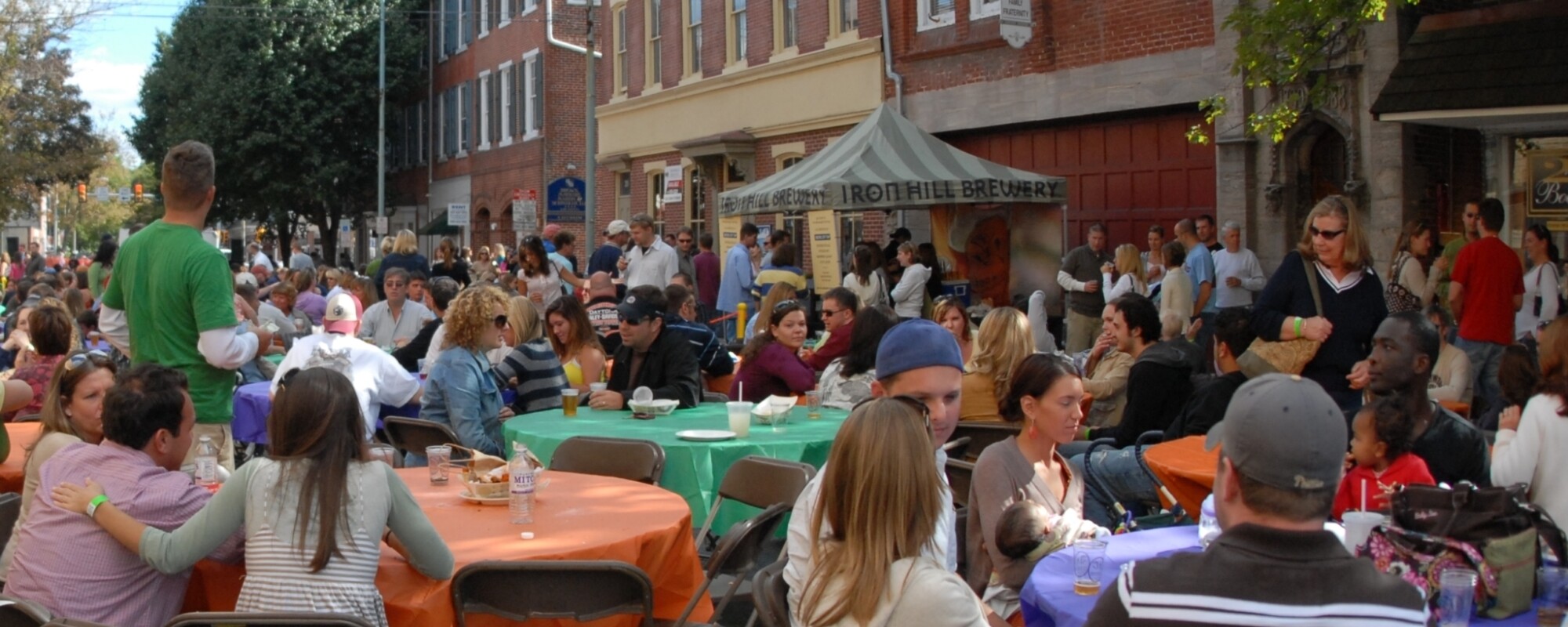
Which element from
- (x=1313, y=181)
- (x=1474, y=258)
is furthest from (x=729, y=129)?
(x=1474, y=258)

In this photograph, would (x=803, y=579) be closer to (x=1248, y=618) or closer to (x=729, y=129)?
(x=1248, y=618)

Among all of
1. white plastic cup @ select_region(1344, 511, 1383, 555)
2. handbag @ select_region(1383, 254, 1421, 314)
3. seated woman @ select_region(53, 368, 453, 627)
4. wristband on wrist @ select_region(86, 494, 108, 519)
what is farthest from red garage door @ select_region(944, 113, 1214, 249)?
wristband on wrist @ select_region(86, 494, 108, 519)

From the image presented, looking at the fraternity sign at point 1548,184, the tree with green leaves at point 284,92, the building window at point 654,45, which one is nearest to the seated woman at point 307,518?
the fraternity sign at point 1548,184

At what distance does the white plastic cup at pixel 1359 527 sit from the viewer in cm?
421

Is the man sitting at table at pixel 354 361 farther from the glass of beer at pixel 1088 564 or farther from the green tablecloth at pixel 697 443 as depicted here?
the glass of beer at pixel 1088 564

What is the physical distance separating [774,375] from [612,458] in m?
2.29

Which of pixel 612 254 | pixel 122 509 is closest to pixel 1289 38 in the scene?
pixel 612 254

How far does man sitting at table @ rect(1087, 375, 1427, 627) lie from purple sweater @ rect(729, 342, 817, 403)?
633 centimetres

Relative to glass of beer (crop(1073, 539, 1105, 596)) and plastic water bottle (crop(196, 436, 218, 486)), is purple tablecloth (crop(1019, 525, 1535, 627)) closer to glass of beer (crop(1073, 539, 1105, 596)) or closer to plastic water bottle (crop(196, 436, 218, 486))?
glass of beer (crop(1073, 539, 1105, 596))

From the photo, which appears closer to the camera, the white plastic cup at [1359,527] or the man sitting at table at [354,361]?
the white plastic cup at [1359,527]

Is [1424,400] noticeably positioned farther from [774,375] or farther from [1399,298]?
[1399,298]

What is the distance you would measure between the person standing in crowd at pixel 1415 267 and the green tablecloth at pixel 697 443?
660 centimetres

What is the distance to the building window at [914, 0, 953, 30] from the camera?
2019cm

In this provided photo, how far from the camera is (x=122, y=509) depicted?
14.2 feet
